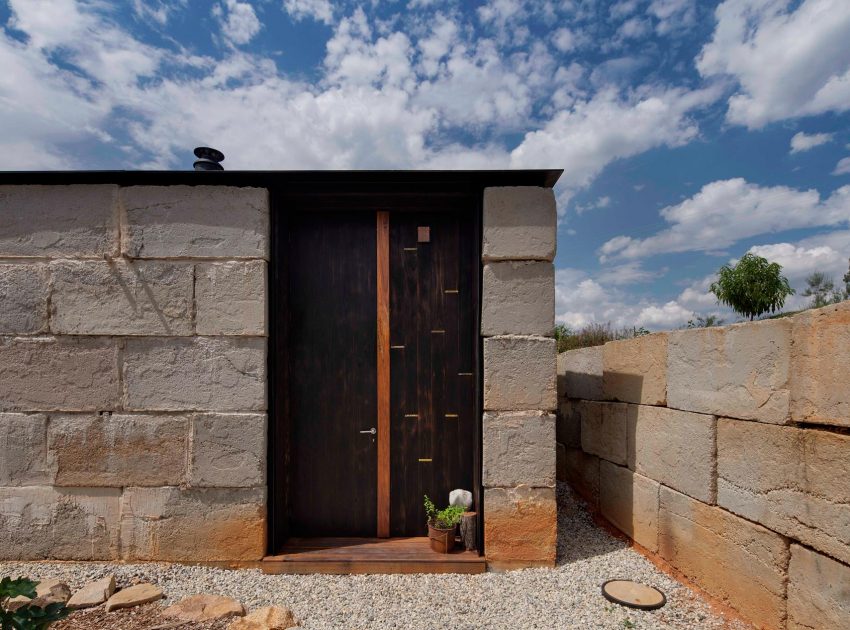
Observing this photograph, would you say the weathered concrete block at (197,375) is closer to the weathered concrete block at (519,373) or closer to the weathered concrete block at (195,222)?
the weathered concrete block at (195,222)

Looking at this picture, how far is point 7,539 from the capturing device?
3.25m

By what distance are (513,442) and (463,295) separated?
1224 millimetres

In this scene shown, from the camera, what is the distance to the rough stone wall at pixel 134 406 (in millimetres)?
3234

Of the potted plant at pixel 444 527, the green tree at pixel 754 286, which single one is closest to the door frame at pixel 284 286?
the potted plant at pixel 444 527

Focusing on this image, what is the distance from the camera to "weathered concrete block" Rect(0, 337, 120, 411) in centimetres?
325

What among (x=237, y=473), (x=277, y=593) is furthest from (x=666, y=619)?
(x=237, y=473)

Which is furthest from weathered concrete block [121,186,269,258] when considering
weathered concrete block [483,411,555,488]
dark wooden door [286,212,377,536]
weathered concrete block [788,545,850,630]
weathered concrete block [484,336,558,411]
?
weathered concrete block [788,545,850,630]

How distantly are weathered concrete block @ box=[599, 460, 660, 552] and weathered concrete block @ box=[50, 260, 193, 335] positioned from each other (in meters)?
3.72

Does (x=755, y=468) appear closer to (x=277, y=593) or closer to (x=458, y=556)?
(x=458, y=556)

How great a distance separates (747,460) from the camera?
102 inches

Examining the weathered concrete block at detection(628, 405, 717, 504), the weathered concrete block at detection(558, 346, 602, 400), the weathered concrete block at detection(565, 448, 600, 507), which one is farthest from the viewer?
the weathered concrete block at detection(558, 346, 602, 400)

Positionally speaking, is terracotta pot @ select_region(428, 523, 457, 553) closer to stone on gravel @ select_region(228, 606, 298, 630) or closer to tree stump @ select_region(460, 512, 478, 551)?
tree stump @ select_region(460, 512, 478, 551)

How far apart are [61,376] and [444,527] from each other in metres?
3.08

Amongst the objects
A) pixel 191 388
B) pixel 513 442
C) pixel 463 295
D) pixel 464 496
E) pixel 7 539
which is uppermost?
pixel 463 295
